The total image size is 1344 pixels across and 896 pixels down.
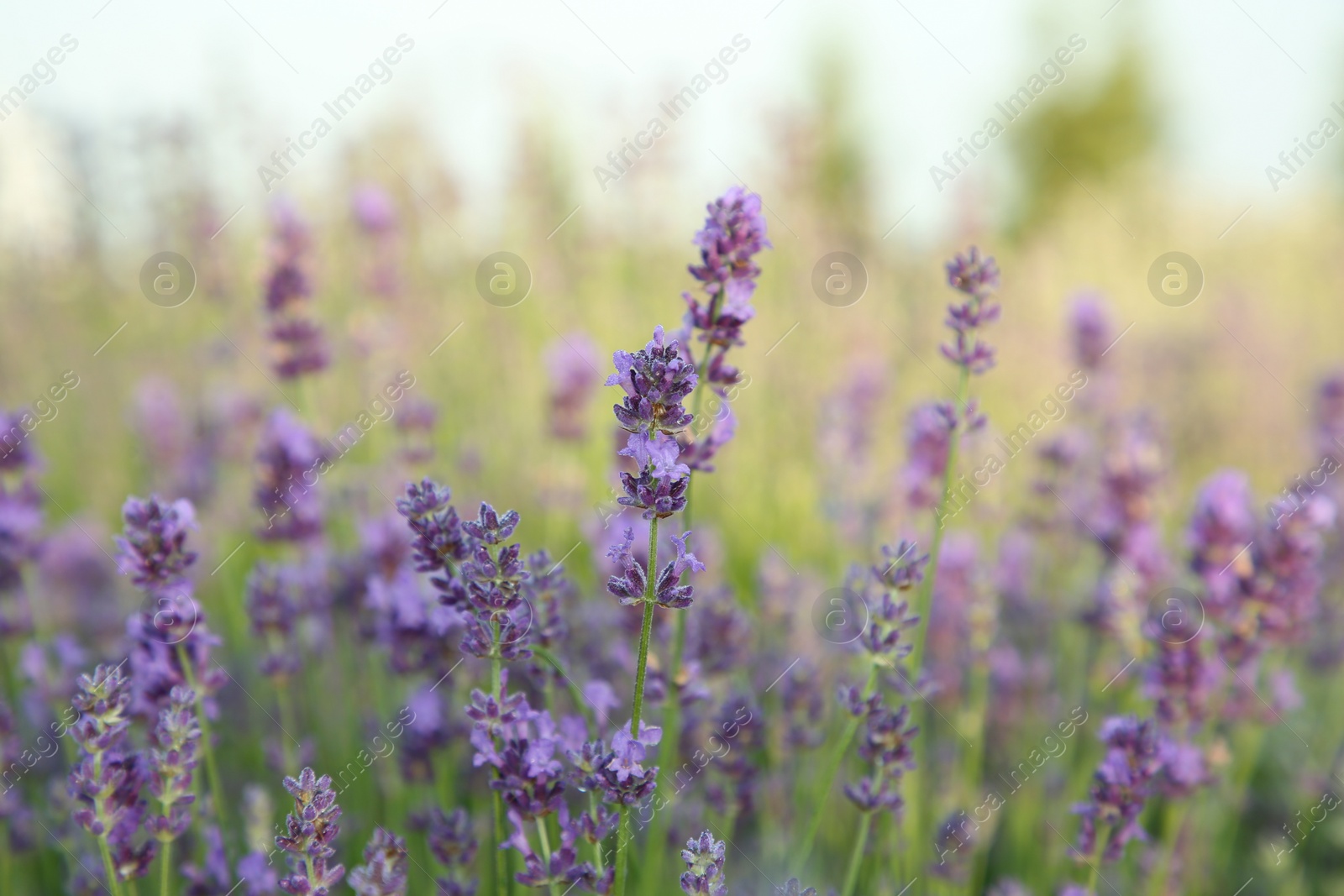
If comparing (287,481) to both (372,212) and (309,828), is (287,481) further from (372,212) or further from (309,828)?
(372,212)

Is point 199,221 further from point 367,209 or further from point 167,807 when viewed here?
point 167,807

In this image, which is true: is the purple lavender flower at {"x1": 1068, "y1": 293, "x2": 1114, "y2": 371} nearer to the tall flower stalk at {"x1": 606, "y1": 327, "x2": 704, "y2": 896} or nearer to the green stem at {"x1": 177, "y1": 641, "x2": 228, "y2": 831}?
the tall flower stalk at {"x1": 606, "y1": 327, "x2": 704, "y2": 896}

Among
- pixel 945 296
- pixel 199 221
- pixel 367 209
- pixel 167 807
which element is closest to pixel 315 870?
pixel 167 807

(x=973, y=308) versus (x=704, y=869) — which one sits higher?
(x=973, y=308)

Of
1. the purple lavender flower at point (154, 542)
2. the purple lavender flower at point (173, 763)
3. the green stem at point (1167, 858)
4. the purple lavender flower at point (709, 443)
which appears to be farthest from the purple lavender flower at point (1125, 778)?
the purple lavender flower at point (154, 542)

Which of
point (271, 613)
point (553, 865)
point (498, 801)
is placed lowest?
point (553, 865)

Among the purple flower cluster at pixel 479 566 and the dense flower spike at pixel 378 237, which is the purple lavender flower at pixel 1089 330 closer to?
the purple flower cluster at pixel 479 566

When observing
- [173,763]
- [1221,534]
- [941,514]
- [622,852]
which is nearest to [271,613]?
[173,763]

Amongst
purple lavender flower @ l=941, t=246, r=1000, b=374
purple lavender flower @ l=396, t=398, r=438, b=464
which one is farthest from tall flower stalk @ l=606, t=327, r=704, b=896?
purple lavender flower @ l=396, t=398, r=438, b=464
